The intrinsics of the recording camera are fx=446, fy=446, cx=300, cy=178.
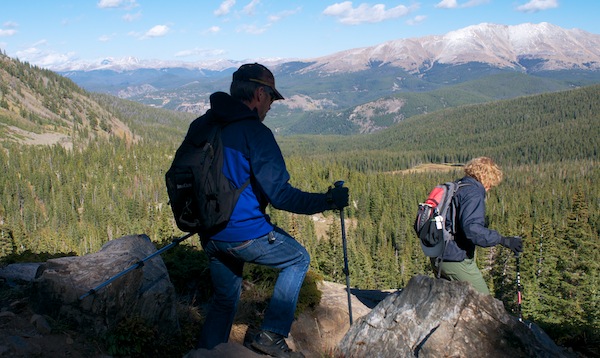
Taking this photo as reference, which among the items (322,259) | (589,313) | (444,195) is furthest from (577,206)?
(444,195)

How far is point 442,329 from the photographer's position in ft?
22.9

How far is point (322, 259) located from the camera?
58.2 meters

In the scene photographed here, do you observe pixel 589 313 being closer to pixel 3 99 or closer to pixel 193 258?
pixel 193 258

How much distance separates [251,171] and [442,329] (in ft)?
13.4

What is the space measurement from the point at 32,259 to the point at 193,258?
6469mm

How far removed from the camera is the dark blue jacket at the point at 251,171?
522 centimetres

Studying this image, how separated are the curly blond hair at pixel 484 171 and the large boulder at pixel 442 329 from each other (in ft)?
6.65

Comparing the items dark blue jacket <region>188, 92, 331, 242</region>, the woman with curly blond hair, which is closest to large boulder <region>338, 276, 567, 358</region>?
the woman with curly blond hair

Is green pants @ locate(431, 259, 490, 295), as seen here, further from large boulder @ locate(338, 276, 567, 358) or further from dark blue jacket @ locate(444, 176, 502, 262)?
large boulder @ locate(338, 276, 567, 358)

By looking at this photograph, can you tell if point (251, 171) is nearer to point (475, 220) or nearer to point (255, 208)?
point (255, 208)

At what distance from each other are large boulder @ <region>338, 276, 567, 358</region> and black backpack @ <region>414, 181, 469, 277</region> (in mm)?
630

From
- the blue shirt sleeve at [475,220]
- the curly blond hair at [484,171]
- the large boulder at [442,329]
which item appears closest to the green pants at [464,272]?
the blue shirt sleeve at [475,220]

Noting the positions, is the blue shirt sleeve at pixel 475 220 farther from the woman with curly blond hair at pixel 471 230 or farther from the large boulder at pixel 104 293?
the large boulder at pixel 104 293

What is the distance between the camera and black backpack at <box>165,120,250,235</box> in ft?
17.2
